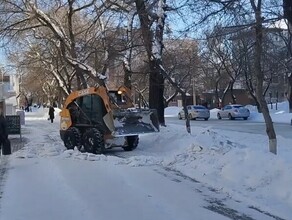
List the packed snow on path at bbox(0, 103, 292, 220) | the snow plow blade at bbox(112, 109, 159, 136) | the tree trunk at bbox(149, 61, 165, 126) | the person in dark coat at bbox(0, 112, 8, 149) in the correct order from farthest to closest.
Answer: the tree trunk at bbox(149, 61, 165, 126), the snow plow blade at bbox(112, 109, 159, 136), the person in dark coat at bbox(0, 112, 8, 149), the packed snow on path at bbox(0, 103, 292, 220)

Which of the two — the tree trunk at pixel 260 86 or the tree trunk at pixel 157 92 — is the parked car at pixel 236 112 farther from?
the tree trunk at pixel 260 86

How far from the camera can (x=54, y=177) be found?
11.8 m

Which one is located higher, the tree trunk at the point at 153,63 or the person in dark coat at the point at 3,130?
the tree trunk at the point at 153,63

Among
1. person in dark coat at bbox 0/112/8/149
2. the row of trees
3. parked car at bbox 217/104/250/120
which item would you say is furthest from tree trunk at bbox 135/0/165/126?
parked car at bbox 217/104/250/120

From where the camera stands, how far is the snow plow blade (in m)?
17.1

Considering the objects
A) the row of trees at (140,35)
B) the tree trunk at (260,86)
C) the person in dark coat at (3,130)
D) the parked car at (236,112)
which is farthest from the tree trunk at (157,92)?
the parked car at (236,112)

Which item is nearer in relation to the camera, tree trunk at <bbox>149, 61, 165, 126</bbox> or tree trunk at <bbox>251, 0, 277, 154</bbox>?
tree trunk at <bbox>251, 0, 277, 154</bbox>

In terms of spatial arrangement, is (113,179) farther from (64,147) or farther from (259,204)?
(64,147)

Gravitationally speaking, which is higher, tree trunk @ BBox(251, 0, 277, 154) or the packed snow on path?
tree trunk @ BBox(251, 0, 277, 154)

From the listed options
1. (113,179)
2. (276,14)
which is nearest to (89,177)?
(113,179)

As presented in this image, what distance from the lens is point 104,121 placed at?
17.3 meters

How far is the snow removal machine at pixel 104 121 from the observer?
56.2ft

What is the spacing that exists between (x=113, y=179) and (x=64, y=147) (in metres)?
8.74

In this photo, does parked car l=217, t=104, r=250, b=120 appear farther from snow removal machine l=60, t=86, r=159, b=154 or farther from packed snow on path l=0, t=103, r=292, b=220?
packed snow on path l=0, t=103, r=292, b=220
